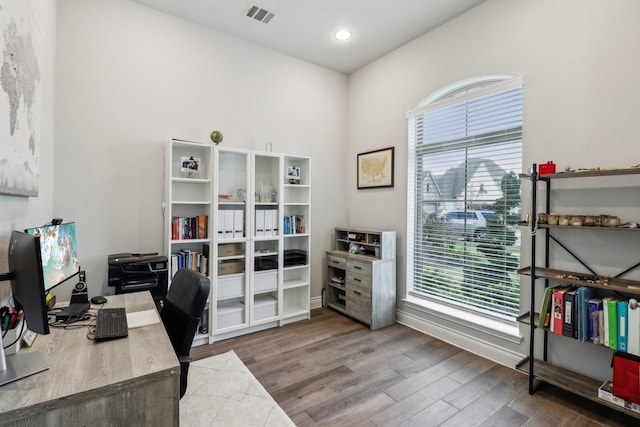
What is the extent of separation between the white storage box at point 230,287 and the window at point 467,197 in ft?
6.49

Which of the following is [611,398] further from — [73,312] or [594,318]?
[73,312]

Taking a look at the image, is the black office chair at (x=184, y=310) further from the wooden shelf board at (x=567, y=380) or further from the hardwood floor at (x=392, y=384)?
the wooden shelf board at (x=567, y=380)

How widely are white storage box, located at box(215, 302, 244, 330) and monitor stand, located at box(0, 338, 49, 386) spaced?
1.99m

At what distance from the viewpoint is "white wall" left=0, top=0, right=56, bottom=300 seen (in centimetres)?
149

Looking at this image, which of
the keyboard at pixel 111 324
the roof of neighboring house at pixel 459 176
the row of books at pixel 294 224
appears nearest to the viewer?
the keyboard at pixel 111 324

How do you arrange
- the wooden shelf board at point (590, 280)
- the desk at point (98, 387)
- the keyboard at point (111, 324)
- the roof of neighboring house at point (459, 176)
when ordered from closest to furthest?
the desk at point (98, 387) < the keyboard at point (111, 324) < the wooden shelf board at point (590, 280) < the roof of neighboring house at point (459, 176)

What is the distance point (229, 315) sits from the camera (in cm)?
324

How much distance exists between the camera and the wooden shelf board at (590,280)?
194 centimetres

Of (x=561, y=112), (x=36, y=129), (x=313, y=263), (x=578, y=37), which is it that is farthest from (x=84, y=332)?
(x=578, y=37)

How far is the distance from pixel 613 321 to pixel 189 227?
136 inches

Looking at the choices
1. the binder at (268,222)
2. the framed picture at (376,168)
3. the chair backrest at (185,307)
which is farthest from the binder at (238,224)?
the framed picture at (376,168)

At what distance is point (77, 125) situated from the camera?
2.73 m

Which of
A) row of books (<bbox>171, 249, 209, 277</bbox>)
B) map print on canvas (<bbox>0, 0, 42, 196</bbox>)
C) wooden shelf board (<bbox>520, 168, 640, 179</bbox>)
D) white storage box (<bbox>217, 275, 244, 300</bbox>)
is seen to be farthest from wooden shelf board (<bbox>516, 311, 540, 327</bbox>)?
map print on canvas (<bbox>0, 0, 42, 196</bbox>)

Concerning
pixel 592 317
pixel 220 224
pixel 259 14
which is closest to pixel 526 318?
pixel 592 317
